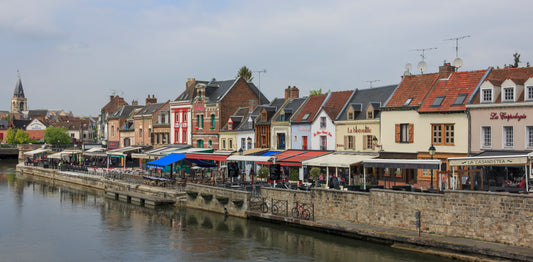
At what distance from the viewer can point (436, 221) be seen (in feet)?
84.2

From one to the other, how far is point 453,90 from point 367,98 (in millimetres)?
9231

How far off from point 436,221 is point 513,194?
12.7 ft

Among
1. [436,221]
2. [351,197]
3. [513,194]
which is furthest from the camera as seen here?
[351,197]

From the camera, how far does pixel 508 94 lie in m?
31.6

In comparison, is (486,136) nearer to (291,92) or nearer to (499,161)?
(499,161)

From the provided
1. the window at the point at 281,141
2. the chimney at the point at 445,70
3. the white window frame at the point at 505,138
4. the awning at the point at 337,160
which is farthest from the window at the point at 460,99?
the window at the point at 281,141

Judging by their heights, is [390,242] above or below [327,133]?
below

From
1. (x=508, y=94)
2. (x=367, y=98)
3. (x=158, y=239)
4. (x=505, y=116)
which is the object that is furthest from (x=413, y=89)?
(x=158, y=239)

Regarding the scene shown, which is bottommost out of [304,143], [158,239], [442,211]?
[158,239]

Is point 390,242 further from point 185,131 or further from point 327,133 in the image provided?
point 185,131

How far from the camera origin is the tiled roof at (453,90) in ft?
113

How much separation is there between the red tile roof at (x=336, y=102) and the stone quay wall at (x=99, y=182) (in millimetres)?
13158

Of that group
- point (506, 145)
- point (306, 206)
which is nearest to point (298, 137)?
point (306, 206)

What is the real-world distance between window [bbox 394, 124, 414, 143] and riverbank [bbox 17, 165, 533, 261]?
882 centimetres
